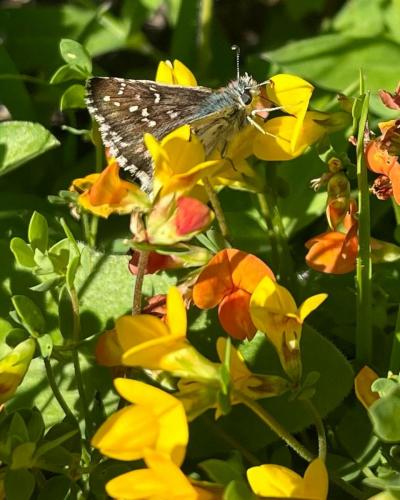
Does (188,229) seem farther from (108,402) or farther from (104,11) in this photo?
(104,11)

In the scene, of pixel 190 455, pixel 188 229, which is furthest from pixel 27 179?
pixel 188 229

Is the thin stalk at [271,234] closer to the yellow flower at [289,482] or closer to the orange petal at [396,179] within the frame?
the orange petal at [396,179]

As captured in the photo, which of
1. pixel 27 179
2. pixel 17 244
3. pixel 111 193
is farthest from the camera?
pixel 27 179

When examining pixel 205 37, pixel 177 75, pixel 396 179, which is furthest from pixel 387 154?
pixel 205 37

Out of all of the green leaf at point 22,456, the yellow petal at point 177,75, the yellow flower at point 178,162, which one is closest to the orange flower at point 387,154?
the yellow flower at point 178,162

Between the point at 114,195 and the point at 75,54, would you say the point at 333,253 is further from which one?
the point at 75,54

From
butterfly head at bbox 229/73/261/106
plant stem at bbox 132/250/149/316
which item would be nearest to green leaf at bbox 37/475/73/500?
plant stem at bbox 132/250/149/316

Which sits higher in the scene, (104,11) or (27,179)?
(104,11)
